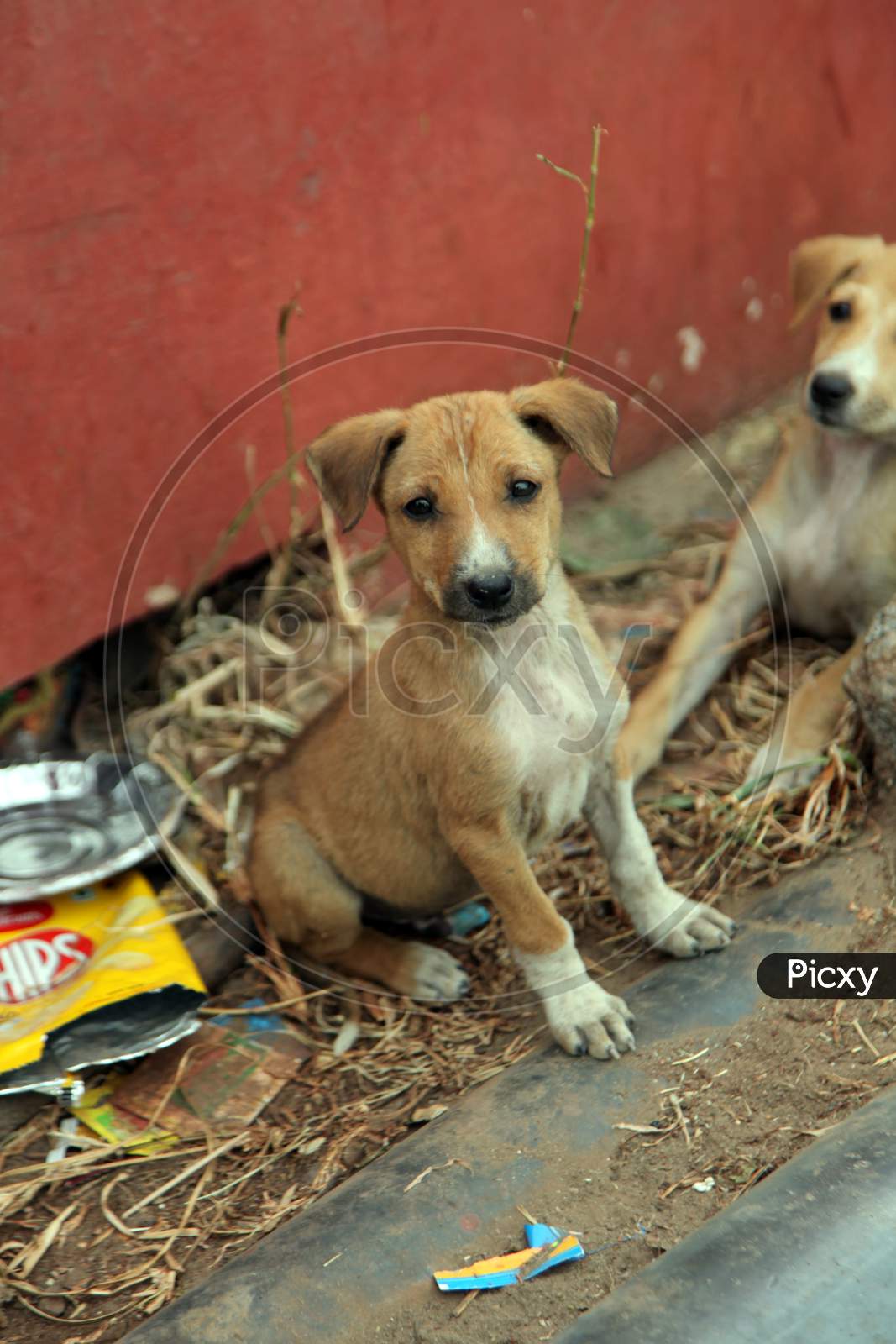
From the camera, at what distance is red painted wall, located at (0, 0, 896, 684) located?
471 cm

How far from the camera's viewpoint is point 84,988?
4082mm

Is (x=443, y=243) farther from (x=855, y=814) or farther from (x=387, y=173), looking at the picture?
(x=855, y=814)

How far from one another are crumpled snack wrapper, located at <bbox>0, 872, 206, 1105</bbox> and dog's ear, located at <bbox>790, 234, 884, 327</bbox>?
329cm

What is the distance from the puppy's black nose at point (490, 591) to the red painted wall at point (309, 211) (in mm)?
2406

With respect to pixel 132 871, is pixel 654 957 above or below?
below

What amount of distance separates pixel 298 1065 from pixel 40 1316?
3.36 ft

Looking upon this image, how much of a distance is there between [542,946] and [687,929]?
56 cm

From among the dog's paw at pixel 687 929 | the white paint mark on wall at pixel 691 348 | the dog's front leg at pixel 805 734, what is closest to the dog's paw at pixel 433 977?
the dog's paw at pixel 687 929

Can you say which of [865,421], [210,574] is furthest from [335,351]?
[865,421]

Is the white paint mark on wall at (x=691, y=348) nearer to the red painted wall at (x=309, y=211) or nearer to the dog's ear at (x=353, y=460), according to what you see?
the red painted wall at (x=309, y=211)

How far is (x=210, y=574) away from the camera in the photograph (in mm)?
5602

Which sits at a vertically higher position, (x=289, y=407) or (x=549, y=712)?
(x=289, y=407)

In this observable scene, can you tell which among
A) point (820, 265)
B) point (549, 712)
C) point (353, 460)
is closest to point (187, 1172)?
point (549, 712)

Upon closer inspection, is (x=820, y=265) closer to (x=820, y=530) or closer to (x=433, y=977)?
(x=820, y=530)
